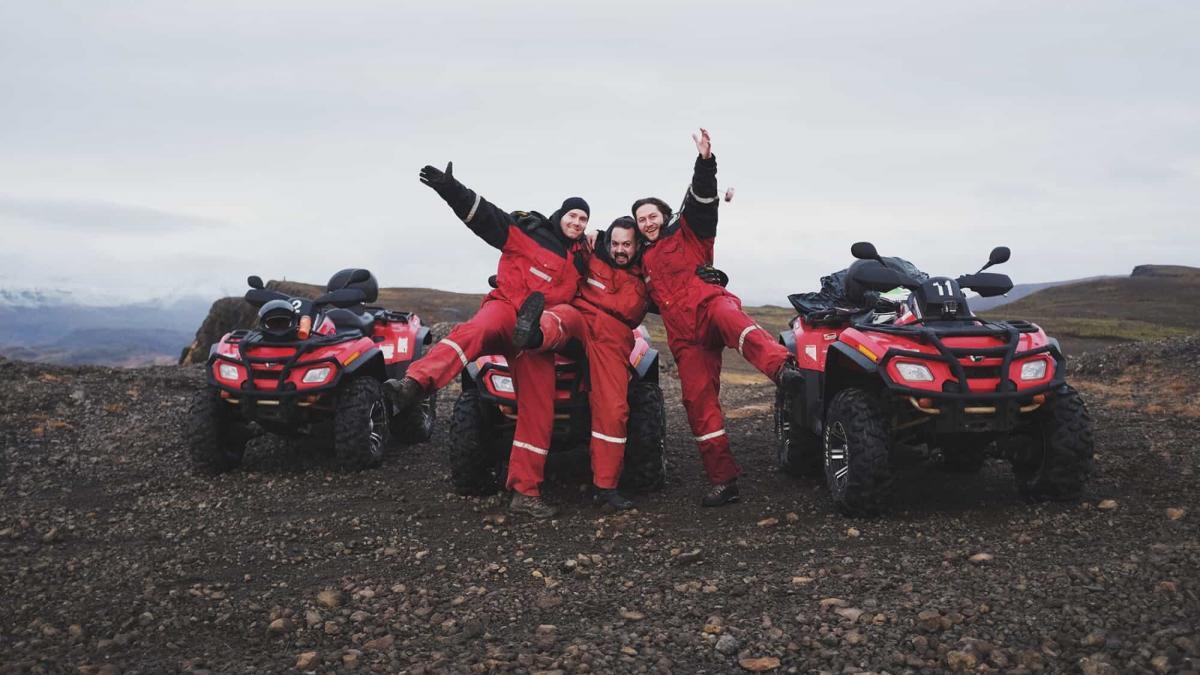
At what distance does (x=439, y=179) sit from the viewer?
675 cm

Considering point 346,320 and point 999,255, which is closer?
point 999,255

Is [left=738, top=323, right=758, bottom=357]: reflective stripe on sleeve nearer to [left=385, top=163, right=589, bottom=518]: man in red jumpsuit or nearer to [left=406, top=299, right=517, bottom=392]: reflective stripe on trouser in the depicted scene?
[left=385, top=163, right=589, bottom=518]: man in red jumpsuit

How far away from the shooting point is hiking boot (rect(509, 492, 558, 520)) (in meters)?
6.35

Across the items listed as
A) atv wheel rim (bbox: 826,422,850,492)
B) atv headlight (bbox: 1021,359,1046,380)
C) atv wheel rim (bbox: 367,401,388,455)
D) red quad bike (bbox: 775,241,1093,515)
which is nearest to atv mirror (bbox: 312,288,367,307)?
atv wheel rim (bbox: 367,401,388,455)

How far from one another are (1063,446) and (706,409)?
7.78 ft

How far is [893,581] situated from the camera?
4531 millimetres

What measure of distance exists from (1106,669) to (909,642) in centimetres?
73

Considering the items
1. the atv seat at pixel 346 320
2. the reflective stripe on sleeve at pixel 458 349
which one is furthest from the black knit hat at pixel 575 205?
the atv seat at pixel 346 320

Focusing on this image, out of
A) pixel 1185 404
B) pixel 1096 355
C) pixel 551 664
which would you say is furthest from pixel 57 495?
pixel 1096 355

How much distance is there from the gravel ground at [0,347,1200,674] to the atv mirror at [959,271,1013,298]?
143cm

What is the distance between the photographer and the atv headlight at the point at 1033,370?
18.1ft

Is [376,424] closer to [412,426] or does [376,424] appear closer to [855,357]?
[412,426]

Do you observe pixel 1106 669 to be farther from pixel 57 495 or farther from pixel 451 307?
pixel 451 307

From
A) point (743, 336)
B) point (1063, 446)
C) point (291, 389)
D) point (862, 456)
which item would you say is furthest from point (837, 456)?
point (291, 389)
